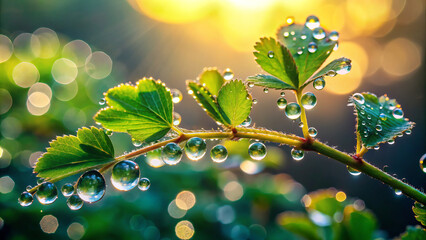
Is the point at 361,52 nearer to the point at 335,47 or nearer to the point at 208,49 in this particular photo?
the point at 208,49

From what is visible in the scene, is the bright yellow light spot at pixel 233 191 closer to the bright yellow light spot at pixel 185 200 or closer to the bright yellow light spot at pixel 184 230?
the bright yellow light spot at pixel 185 200

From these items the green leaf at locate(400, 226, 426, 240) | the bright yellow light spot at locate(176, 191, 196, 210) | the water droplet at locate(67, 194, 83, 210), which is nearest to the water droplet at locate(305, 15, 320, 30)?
the green leaf at locate(400, 226, 426, 240)

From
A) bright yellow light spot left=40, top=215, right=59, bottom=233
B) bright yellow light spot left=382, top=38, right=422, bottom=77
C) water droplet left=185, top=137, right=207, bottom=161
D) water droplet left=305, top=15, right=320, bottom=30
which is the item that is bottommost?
bright yellow light spot left=382, top=38, right=422, bottom=77

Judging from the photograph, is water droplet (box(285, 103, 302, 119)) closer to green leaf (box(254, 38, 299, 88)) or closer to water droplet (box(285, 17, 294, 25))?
green leaf (box(254, 38, 299, 88))

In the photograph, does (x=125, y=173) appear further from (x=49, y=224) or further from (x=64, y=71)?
(x=64, y=71)

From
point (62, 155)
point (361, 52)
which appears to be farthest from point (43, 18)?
point (62, 155)

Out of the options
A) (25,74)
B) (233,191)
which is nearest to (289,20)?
(233,191)

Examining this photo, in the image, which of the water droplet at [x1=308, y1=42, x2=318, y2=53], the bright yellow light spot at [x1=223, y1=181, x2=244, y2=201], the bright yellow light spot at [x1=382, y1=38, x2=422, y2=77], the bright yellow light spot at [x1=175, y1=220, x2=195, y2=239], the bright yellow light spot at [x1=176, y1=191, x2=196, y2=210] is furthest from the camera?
the bright yellow light spot at [x1=382, y1=38, x2=422, y2=77]
